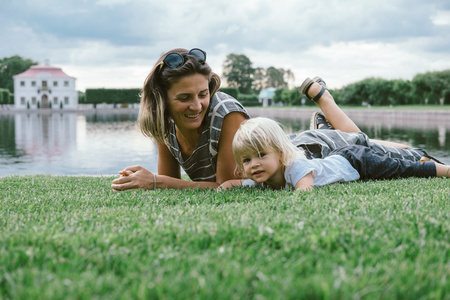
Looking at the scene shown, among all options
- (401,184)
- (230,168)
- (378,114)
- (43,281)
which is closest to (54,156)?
(230,168)

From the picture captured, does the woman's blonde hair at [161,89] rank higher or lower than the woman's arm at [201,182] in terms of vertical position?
higher

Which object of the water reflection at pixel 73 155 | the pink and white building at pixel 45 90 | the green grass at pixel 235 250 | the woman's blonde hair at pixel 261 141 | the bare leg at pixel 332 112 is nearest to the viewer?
the green grass at pixel 235 250

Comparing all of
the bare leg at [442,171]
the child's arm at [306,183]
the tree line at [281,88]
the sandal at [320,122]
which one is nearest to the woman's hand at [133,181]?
the child's arm at [306,183]

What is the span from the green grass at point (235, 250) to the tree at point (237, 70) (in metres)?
77.0

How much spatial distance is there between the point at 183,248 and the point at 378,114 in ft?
111

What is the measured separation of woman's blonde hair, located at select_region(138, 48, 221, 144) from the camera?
318cm

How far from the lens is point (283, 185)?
3.43m

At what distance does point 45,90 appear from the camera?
204 ft

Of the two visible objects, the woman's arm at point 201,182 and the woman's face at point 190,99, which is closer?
the woman's face at point 190,99

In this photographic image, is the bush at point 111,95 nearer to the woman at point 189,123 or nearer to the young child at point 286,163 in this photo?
the woman at point 189,123

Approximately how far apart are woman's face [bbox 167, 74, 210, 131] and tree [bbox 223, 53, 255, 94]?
7580 centimetres

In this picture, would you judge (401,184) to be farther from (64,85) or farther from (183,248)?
(64,85)

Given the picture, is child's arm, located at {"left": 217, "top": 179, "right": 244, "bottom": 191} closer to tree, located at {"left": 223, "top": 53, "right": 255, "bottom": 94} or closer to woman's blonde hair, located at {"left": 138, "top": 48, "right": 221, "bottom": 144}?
woman's blonde hair, located at {"left": 138, "top": 48, "right": 221, "bottom": 144}

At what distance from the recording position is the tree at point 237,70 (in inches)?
3095
